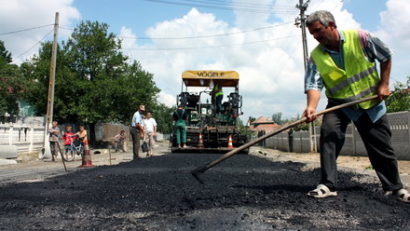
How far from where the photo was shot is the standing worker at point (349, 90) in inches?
129

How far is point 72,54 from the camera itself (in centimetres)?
2608

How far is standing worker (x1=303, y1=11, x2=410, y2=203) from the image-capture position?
3270 millimetres

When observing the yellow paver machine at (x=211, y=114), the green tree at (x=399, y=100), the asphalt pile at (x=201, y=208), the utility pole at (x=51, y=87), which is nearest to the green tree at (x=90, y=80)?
the utility pole at (x=51, y=87)

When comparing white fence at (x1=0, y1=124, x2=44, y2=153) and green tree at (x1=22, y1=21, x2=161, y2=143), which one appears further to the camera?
green tree at (x1=22, y1=21, x2=161, y2=143)

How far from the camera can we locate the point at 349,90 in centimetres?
340

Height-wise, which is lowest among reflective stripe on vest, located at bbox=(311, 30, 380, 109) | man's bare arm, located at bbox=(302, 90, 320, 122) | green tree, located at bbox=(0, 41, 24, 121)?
man's bare arm, located at bbox=(302, 90, 320, 122)

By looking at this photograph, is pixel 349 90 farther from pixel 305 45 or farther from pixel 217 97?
pixel 305 45

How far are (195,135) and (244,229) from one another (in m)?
11.6

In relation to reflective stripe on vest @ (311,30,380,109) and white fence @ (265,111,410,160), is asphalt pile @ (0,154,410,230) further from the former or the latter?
white fence @ (265,111,410,160)

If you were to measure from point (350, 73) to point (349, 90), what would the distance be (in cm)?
17

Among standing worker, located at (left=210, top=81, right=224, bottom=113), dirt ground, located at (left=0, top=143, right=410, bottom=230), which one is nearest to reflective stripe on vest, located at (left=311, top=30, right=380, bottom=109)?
dirt ground, located at (left=0, top=143, right=410, bottom=230)

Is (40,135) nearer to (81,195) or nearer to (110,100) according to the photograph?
(110,100)

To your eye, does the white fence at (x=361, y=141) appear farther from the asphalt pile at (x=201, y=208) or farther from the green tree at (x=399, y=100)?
the asphalt pile at (x=201, y=208)

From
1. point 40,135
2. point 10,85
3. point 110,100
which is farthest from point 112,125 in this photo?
point 40,135
